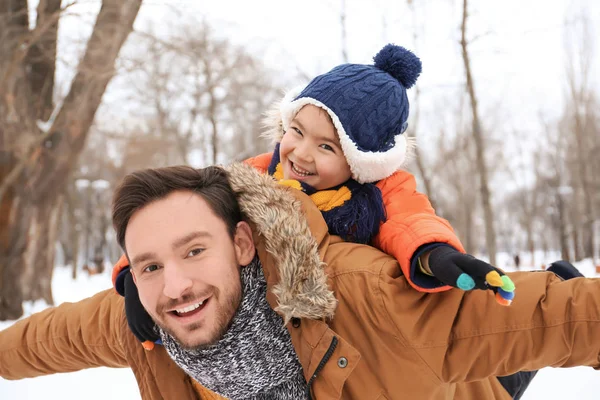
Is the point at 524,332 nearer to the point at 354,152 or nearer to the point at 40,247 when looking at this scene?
the point at 354,152

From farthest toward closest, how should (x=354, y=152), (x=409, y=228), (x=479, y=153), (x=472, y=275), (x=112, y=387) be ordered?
(x=479, y=153) < (x=112, y=387) < (x=354, y=152) < (x=409, y=228) < (x=472, y=275)

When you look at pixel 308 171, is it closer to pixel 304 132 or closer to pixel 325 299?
pixel 304 132

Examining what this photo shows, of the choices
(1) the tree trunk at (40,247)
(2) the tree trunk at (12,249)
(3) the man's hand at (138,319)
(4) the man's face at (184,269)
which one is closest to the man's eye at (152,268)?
(4) the man's face at (184,269)

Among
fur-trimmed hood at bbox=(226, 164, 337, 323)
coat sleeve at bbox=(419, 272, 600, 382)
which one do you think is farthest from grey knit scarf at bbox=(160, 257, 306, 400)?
coat sleeve at bbox=(419, 272, 600, 382)

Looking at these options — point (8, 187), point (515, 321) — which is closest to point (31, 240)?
point (8, 187)

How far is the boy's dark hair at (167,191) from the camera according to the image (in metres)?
1.84

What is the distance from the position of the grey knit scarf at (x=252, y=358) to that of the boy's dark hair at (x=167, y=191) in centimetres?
29

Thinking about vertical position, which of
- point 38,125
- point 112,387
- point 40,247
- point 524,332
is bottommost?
point 112,387

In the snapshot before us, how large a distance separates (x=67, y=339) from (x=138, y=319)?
706 mm

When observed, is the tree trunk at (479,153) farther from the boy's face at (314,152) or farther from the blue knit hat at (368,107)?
the boy's face at (314,152)

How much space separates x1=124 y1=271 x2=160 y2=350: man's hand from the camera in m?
1.96

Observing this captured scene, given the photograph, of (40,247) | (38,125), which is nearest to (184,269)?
(38,125)

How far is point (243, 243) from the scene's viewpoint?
1.93 m

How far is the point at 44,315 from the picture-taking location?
8.32ft
